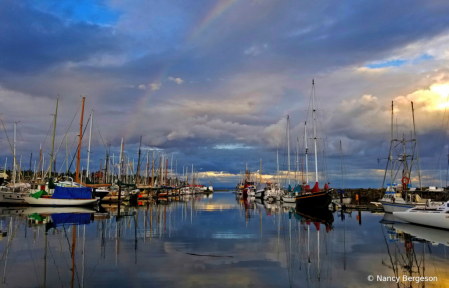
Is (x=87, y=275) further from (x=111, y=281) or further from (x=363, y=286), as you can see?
(x=363, y=286)

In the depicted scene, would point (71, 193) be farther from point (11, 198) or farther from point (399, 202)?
point (399, 202)

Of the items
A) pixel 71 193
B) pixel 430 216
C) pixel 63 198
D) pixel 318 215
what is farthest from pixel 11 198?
pixel 430 216

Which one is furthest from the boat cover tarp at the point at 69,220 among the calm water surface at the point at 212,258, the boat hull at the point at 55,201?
the boat hull at the point at 55,201

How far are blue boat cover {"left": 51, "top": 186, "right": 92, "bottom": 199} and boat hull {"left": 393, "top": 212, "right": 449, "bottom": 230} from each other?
134 feet

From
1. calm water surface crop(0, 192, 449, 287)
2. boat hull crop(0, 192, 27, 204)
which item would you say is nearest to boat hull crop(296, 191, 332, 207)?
calm water surface crop(0, 192, 449, 287)

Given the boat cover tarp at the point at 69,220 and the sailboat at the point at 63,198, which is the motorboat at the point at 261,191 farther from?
the boat cover tarp at the point at 69,220

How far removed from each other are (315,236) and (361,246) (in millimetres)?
4193

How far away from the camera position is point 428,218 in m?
27.7

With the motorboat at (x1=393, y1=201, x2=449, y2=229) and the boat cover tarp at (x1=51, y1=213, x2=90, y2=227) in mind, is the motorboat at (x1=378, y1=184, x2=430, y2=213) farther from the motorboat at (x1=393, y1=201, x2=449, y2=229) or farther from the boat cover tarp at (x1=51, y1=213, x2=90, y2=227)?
the boat cover tarp at (x1=51, y1=213, x2=90, y2=227)

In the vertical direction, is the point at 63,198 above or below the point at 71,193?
below

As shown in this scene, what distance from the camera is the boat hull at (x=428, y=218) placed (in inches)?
1030

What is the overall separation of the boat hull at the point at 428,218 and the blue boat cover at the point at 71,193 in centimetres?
4088

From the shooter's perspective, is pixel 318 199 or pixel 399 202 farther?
pixel 318 199

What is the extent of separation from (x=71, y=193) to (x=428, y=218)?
44131mm
